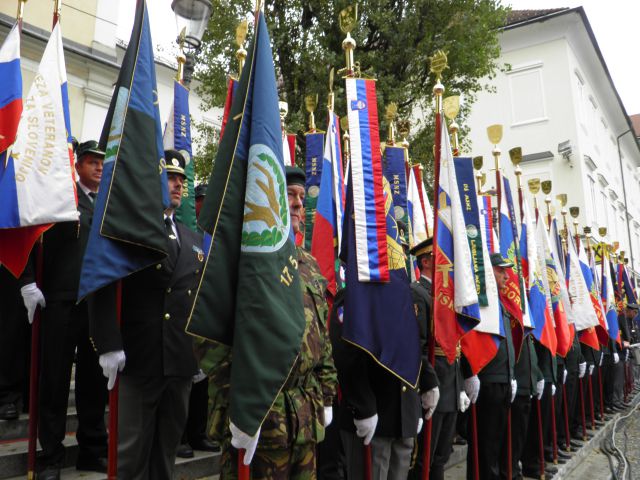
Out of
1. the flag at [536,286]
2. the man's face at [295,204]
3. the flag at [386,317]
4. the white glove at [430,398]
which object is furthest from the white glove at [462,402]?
the flag at [536,286]

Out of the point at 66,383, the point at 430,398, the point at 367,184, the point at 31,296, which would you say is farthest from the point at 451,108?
the point at 66,383

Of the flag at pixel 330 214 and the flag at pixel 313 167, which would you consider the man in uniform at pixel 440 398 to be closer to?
the flag at pixel 330 214

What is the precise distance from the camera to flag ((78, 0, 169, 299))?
2559mm

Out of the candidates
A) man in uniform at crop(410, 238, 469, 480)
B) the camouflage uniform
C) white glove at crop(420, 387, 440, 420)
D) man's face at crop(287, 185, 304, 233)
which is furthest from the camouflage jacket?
man in uniform at crop(410, 238, 469, 480)

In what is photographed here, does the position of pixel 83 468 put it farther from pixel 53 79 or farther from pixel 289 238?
pixel 53 79

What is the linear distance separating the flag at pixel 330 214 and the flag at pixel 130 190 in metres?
1.75

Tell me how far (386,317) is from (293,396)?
3.35ft

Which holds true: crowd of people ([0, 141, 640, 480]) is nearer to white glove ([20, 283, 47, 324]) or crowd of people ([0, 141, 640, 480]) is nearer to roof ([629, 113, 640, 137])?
white glove ([20, 283, 47, 324])

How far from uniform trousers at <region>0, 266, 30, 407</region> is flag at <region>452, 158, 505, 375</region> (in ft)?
11.0

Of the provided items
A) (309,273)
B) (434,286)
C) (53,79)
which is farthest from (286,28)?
(309,273)

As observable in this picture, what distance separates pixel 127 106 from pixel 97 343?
1231 millimetres

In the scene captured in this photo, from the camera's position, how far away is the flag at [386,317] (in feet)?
9.88

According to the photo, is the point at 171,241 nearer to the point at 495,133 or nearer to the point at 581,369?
the point at 495,133

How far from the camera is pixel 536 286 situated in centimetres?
622
